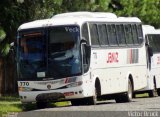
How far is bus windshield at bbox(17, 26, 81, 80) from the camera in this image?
2616 centimetres

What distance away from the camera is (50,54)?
86.4 ft

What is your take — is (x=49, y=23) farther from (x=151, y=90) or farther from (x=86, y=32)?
(x=151, y=90)

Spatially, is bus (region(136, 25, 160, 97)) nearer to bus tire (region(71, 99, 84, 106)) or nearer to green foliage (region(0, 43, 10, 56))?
green foliage (region(0, 43, 10, 56))

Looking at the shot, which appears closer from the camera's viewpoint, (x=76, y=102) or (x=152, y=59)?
(x=76, y=102)

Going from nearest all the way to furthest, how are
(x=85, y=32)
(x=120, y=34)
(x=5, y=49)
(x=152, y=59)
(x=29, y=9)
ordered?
(x=85, y=32)
(x=120, y=34)
(x=5, y=49)
(x=29, y=9)
(x=152, y=59)

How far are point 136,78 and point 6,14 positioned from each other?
6762 mm

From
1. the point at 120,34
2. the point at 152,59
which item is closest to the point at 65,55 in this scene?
the point at 120,34

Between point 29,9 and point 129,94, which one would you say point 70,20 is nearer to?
point 129,94

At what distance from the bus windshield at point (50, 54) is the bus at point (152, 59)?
9.89 meters

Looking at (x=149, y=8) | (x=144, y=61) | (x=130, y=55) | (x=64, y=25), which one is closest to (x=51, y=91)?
(x=64, y=25)

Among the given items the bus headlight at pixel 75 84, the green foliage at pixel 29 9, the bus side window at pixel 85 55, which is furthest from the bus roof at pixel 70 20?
the green foliage at pixel 29 9

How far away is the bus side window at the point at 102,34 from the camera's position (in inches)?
1113

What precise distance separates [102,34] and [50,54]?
3008mm

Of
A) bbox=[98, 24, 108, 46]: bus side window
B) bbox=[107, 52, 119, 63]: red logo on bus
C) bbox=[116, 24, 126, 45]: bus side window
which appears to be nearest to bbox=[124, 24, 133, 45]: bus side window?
bbox=[116, 24, 126, 45]: bus side window
